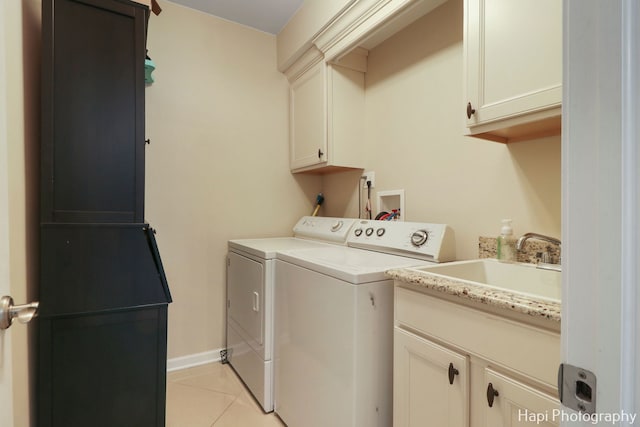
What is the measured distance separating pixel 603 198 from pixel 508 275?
1.09 metres

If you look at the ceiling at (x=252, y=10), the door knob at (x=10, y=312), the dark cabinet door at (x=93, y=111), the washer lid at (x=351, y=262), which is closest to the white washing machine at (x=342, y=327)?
the washer lid at (x=351, y=262)

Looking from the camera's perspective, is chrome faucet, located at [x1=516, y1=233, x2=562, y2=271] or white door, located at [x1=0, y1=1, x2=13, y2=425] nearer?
white door, located at [x1=0, y1=1, x2=13, y2=425]

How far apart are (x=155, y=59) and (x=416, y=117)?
186 centimetres

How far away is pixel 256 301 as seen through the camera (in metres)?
1.84

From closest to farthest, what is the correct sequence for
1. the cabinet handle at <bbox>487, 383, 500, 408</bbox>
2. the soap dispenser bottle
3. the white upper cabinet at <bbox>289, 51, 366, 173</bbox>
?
the cabinet handle at <bbox>487, 383, 500, 408</bbox> → the soap dispenser bottle → the white upper cabinet at <bbox>289, 51, 366, 173</bbox>

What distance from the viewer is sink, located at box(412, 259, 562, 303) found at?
1186 mm

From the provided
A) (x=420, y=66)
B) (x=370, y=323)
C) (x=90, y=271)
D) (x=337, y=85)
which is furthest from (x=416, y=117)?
(x=90, y=271)

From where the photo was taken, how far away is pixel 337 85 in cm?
221

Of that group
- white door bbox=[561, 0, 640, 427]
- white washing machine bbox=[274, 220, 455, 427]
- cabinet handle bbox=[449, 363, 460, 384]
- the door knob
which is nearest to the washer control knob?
white washing machine bbox=[274, 220, 455, 427]

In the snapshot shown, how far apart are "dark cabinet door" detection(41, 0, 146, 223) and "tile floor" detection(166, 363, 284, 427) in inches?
48.5

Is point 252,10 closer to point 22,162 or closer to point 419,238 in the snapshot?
point 22,162

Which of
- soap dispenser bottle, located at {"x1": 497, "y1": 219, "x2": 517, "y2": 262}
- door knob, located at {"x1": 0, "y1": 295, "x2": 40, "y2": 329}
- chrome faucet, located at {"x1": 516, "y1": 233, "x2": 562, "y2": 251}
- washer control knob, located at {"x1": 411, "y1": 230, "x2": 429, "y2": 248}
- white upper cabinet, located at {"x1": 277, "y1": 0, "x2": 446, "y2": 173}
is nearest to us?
door knob, located at {"x1": 0, "y1": 295, "x2": 40, "y2": 329}

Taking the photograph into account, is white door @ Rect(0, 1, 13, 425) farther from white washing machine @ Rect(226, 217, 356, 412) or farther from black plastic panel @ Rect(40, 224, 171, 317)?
white washing machine @ Rect(226, 217, 356, 412)

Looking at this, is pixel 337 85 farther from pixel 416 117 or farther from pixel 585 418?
pixel 585 418
